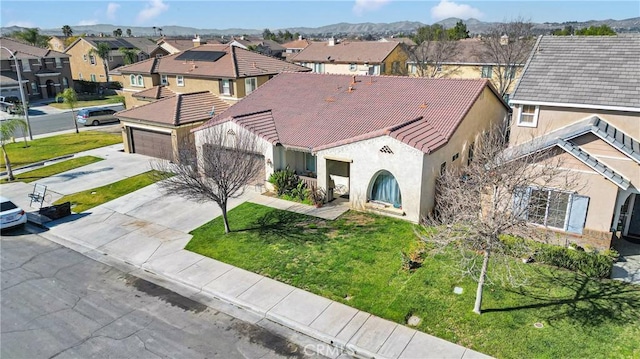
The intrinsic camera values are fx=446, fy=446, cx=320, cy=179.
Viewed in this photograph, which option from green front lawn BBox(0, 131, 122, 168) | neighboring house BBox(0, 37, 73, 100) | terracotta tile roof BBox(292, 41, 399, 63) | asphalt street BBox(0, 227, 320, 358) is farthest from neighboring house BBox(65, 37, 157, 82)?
asphalt street BBox(0, 227, 320, 358)

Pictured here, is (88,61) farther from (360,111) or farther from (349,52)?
(360,111)

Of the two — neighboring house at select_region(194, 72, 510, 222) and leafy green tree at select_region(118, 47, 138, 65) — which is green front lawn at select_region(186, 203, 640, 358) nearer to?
neighboring house at select_region(194, 72, 510, 222)

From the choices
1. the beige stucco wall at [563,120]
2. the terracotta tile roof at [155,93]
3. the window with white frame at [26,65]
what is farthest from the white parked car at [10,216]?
the window with white frame at [26,65]

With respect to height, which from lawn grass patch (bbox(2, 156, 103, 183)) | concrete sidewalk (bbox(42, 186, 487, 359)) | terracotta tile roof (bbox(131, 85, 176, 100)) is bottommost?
concrete sidewalk (bbox(42, 186, 487, 359))

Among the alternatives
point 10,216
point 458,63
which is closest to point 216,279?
point 10,216

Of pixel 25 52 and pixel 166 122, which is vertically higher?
pixel 25 52

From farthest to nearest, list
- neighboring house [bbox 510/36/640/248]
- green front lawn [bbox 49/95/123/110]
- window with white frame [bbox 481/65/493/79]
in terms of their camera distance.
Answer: green front lawn [bbox 49/95/123/110], window with white frame [bbox 481/65/493/79], neighboring house [bbox 510/36/640/248]
